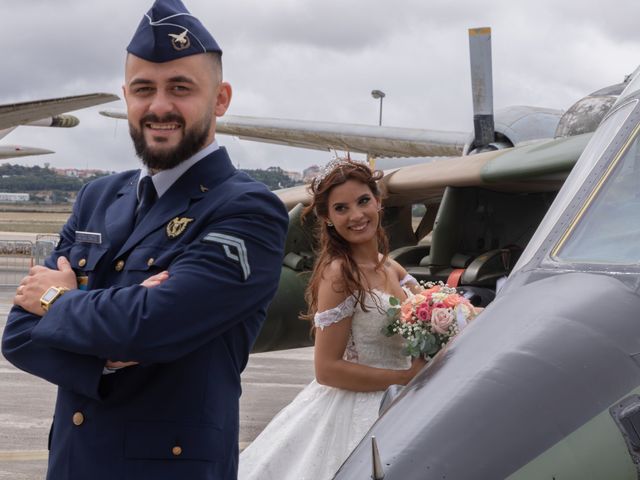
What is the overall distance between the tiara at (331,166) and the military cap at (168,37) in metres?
1.90

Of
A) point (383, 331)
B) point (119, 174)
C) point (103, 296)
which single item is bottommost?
point (383, 331)

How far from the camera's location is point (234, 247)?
8.81 ft

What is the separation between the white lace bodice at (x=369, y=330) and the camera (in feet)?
15.4

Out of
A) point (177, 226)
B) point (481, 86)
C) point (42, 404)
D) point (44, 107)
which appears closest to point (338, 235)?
point (177, 226)

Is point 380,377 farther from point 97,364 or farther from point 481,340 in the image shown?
point 97,364

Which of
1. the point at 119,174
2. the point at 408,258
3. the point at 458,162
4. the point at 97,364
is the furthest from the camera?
the point at 408,258

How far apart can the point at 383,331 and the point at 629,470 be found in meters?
2.35

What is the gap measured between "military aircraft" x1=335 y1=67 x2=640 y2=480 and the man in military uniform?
0.44m

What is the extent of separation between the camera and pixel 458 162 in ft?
29.2

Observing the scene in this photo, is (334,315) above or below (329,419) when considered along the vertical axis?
above

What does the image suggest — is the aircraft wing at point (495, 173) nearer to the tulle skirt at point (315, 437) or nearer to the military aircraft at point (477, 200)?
the military aircraft at point (477, 200)

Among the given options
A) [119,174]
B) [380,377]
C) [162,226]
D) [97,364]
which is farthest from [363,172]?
[97,364]

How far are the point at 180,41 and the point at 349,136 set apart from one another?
58.7 ft

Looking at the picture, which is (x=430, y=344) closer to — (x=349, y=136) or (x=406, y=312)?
(x=406, y=312)
